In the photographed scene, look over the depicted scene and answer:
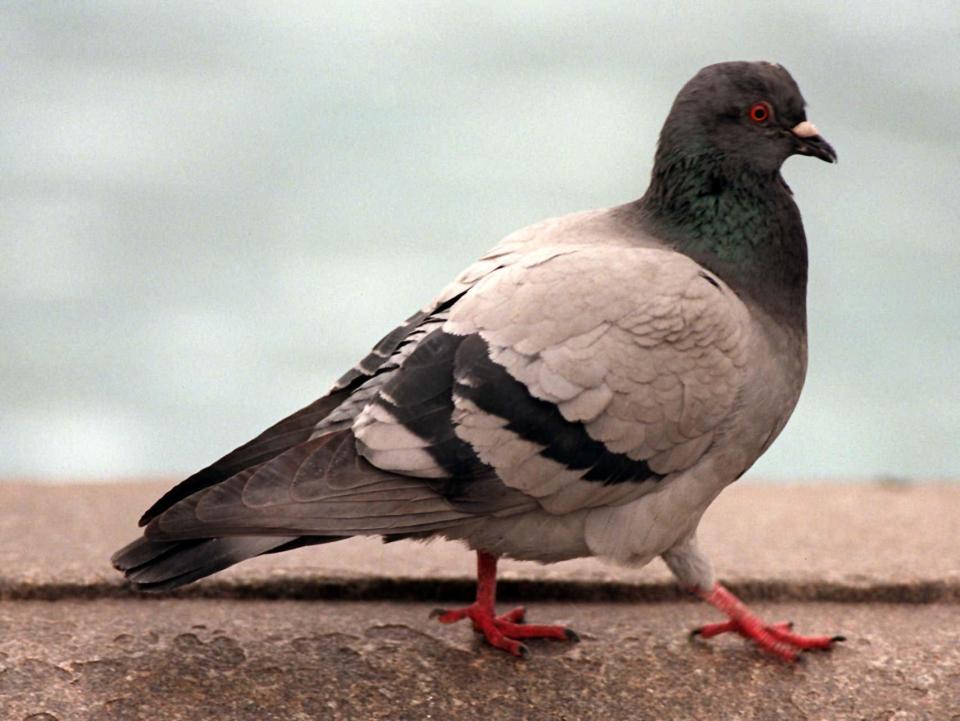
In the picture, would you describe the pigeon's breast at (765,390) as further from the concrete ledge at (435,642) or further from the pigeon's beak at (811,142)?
the concrete ledge at (435,642)

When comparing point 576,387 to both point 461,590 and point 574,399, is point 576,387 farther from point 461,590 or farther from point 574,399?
point 461,590

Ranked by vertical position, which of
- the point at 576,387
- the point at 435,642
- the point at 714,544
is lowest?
the point at 714,544

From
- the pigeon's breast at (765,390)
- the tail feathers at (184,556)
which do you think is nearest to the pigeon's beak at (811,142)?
the pigeon's breast at (765,390)

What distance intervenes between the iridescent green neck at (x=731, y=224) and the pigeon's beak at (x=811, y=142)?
7.4 inches

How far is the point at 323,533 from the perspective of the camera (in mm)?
4887

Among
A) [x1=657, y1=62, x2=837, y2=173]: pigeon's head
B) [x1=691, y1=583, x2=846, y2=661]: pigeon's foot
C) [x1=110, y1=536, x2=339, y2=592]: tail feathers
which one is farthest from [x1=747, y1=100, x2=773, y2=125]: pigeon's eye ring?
[x1=110, y1=536, x2=339, y2=592]: tail feathers

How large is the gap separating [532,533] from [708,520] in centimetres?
381

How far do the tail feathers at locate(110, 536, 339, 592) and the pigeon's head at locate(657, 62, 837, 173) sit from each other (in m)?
2.29

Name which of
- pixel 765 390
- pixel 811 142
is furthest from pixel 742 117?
pixel 765 390

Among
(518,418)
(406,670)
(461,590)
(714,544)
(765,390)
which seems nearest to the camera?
(518,418)

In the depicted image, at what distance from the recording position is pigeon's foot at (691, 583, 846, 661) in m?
5.88

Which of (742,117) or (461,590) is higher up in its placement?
(742,117)

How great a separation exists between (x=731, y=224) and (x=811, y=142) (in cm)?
52

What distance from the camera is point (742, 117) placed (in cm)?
560
